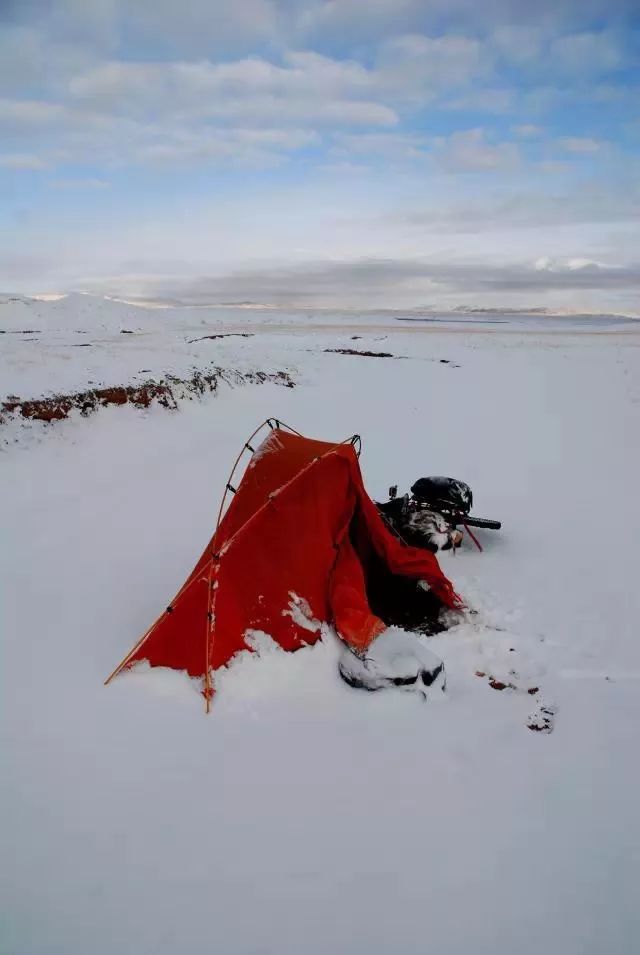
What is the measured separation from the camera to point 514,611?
6.24m

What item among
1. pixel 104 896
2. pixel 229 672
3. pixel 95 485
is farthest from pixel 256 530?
pixel 95 485

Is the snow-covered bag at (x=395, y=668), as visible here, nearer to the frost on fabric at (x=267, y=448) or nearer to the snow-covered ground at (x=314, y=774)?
the snow-covered ground at (x=314, y=774)

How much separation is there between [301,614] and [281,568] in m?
0.47

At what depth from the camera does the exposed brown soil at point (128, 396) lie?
38.1 ft

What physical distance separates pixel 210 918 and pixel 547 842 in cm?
217

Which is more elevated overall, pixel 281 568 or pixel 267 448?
pixel 267 448

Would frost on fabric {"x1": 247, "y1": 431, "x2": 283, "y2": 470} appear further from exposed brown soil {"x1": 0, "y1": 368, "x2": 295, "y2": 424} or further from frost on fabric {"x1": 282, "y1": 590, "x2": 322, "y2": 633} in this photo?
exposed brown soil {"x1": 0, "y1": 368, "x2": 295, "y2": 424}

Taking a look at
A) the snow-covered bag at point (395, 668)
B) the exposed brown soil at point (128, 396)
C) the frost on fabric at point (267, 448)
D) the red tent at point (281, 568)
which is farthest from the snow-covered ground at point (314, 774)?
the exposed brown soil at point (128, 396)

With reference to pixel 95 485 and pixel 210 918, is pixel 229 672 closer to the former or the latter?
pixel 210 918

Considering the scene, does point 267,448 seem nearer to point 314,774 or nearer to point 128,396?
point 314,774

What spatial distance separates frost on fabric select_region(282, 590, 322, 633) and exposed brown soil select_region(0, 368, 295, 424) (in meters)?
8.58

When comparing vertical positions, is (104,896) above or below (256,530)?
below

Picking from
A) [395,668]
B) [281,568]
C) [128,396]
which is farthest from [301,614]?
[128,396]

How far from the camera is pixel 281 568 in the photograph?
16.8 ft
